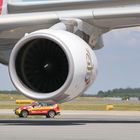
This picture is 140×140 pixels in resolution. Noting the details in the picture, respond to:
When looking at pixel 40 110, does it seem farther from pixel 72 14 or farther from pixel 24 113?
pixel 72 14

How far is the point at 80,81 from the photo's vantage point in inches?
491

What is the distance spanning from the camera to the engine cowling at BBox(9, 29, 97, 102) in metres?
12.5

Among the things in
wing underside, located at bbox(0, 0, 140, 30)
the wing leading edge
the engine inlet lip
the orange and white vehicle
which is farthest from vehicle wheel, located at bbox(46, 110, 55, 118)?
the engine inlet lip

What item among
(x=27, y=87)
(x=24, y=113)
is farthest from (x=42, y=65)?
(x=24, y=113)

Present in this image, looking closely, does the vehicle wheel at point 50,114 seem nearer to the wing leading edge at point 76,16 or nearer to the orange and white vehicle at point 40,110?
the orange and white vehicle at point 40,110

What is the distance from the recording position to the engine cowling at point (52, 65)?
12516mm

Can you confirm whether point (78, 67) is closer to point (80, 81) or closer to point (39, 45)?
point (80, 81)

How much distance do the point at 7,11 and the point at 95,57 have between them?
10.7ft

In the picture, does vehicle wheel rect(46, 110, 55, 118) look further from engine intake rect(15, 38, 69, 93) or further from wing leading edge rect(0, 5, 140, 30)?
engine intake rect(15, 38, 69, 93)

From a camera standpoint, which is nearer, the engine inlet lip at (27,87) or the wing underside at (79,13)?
the engine inlet lip at (27,87)

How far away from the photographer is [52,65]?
43.7 feet

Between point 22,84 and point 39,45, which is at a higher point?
point 39,45

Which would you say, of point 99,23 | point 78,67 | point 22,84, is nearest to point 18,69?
point 22,84

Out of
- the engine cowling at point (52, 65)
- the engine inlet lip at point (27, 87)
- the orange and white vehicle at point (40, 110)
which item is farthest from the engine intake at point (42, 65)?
the orange and white vehicle at point (40, 110)
